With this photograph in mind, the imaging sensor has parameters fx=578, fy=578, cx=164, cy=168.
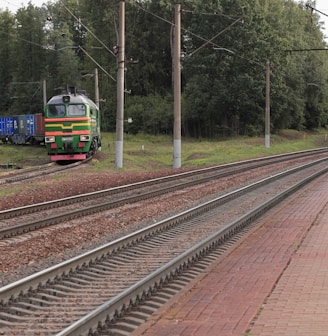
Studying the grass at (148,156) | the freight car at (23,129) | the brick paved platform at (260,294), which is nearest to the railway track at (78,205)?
the brick paved platform at (260,294)

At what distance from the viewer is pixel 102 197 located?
17281 millimetres

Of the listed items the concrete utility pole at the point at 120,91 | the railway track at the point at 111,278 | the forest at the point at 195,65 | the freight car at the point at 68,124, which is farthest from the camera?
the forest at the point at 195,65

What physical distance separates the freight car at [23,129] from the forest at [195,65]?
524 centimetres

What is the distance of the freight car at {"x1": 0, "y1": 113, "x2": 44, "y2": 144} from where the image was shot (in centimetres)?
4906

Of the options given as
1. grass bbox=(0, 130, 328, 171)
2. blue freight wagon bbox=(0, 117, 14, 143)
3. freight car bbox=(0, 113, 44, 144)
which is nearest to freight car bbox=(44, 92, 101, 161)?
grass bbox=(0, 130, 328, 171)

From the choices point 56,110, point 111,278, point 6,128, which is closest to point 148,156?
point 56,110

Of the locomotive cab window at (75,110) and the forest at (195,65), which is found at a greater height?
the forest at (195,65)

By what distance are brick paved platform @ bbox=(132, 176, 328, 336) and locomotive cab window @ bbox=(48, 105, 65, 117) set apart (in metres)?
22.4

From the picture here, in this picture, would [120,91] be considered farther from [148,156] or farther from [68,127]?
[148,156]

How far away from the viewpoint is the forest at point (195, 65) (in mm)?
64500

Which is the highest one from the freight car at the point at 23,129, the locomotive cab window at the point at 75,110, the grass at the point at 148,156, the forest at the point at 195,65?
the forest at the point at 195,65

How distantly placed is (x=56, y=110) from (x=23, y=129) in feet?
71.0

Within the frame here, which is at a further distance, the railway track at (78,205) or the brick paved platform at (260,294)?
the railway track at (78,205)

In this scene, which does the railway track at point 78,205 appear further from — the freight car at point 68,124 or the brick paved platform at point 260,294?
the freight car at point 68,124
